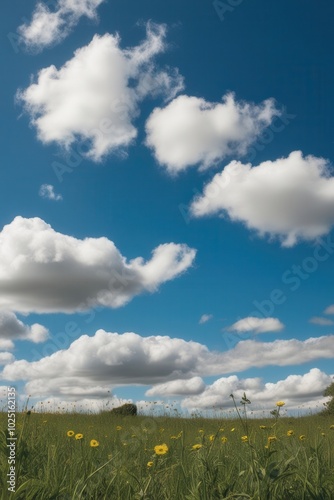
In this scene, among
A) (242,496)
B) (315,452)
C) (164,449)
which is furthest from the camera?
(315,452)

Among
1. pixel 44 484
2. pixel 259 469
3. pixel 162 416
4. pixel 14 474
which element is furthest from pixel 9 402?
pixel 162 416

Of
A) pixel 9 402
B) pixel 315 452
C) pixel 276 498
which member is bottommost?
pixel 276 498

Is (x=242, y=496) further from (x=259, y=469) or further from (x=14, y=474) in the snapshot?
(x=14, y=474)

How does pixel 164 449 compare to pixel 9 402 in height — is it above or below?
below

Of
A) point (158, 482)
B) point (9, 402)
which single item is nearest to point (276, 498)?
point (158, 482)

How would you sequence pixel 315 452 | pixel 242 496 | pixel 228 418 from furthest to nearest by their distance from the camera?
pixel 228 418, pixel 315 452, pixel 242 496

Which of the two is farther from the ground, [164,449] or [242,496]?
[164,449]

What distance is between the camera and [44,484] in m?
3.42

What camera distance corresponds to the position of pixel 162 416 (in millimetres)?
18688

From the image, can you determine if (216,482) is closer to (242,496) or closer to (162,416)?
(242,496)

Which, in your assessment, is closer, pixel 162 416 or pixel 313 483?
pixel 313 483

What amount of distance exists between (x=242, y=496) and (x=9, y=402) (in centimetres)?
198

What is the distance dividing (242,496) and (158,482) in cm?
98

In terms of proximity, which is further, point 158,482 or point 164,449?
point 158,482
